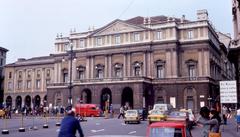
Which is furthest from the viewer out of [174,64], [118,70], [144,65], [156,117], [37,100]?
[37,100]

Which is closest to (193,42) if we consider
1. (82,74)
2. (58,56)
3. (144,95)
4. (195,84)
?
(195,84)

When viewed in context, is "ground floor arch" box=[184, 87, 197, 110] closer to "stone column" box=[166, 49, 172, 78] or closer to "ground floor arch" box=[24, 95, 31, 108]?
"stone column" box=[166, 49, 172, 78]

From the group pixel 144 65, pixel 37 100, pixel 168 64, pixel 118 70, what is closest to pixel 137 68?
pixel 144 65

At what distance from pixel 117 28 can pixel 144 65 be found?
9.61 meters

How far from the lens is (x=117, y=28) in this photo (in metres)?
69.2

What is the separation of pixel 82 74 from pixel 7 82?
101 ft

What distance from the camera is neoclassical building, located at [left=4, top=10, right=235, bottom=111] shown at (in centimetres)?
6125

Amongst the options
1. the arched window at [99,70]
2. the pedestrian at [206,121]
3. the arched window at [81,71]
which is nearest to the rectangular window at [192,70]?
the arched window at [99,70]

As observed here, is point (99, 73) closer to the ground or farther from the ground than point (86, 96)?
farther from the ground

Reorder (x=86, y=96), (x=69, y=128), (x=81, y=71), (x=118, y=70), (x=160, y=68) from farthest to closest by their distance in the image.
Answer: (x=81, y=71) < (x=118, y=70) < (x=86, y=96) < (x=160, y=68) < (x=69, y=128)

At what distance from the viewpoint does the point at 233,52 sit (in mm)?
29812

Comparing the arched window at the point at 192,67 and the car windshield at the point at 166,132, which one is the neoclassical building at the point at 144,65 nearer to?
the arched window at the point at 192,67

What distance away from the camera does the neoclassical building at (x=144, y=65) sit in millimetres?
61250

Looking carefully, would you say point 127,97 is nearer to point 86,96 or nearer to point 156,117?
point 86,96
